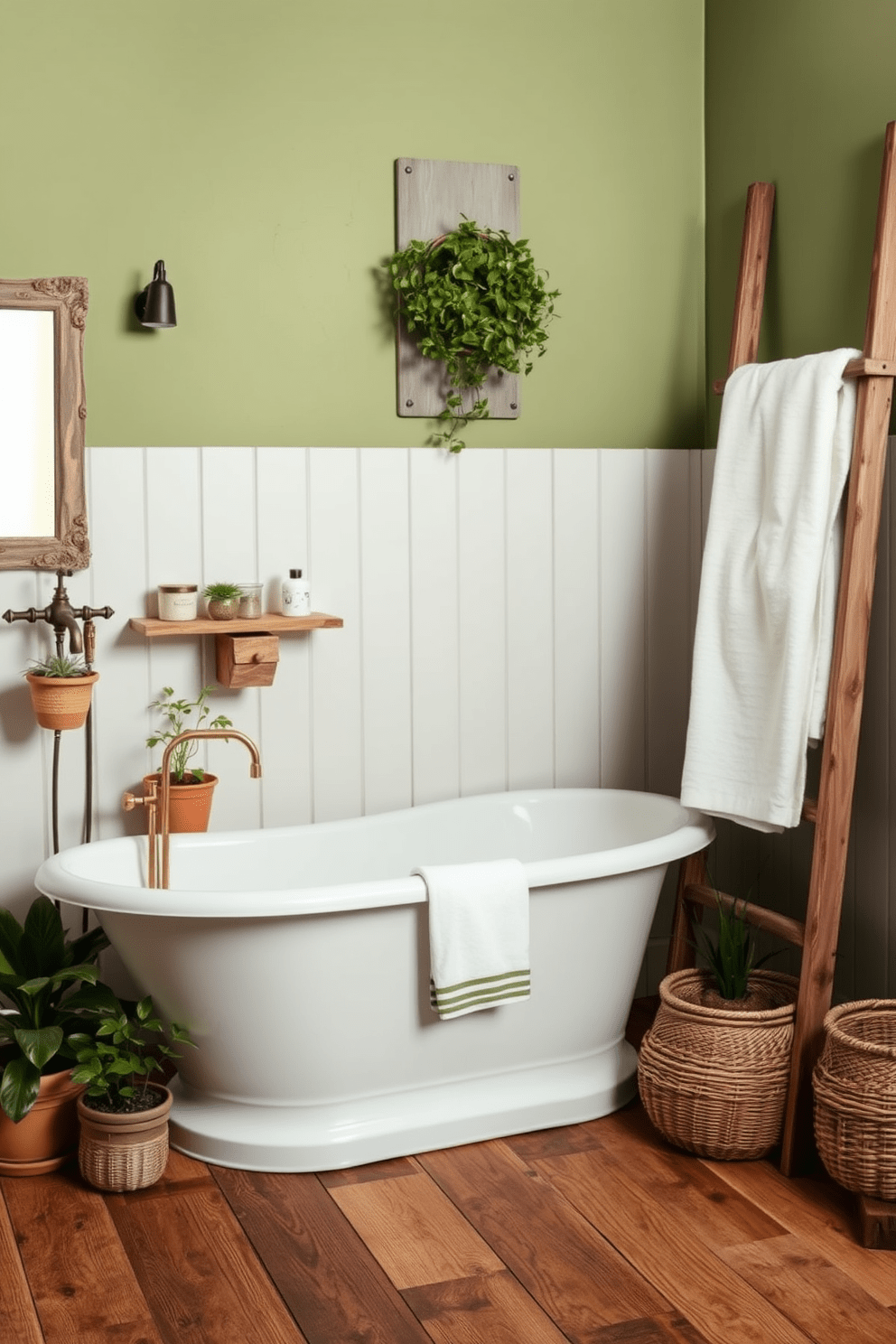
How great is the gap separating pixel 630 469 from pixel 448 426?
521mm

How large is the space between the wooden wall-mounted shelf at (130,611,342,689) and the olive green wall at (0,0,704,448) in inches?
17.8

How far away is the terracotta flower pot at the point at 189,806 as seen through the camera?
3074 mm

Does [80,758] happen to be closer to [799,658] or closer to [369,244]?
[369,244]

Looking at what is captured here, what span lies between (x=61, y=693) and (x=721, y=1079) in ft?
5.25

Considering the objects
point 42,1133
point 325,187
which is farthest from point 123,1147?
point 325,187

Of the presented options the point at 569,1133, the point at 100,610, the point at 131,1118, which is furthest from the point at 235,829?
the point at 569,1133

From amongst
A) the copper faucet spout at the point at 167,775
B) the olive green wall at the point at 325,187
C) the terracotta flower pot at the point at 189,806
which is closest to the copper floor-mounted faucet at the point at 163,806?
the copper faucet spout at the point at 167,775

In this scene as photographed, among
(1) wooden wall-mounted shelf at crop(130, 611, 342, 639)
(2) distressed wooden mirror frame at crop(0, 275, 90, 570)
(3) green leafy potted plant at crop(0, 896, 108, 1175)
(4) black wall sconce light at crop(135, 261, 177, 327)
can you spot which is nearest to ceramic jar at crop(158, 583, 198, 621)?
(1) wooden wall-mounted shelf at crop(130, 611, 342, 639)

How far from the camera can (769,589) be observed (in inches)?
113

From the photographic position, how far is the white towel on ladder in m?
2.77

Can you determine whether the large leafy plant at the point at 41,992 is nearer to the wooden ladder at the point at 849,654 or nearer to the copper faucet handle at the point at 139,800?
the copper faucet handle at the point at 139,800

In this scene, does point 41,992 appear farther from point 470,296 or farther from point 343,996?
point 470,296

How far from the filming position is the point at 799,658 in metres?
2.78

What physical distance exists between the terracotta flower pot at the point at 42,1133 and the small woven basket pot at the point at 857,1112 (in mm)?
1454
